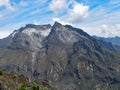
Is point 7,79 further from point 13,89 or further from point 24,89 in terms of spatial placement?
Result: point 24,89

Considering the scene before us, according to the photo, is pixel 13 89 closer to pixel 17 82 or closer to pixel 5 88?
pixel 5 88

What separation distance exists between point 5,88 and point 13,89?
147 inches

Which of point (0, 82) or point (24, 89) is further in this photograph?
point (0, 82)

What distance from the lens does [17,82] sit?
140 m

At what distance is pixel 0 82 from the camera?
405 ft

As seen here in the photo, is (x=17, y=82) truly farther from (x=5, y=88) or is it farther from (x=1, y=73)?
(x=5, y=88)

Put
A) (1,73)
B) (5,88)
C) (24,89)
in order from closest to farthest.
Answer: (24,89), (5,88), (1,73)

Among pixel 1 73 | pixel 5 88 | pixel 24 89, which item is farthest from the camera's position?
pixel 1 73

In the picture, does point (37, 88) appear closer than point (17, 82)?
Yes

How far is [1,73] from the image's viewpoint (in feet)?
442

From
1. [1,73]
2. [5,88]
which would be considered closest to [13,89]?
[5,88]

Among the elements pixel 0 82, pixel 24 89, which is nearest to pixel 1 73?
pixel 0 82

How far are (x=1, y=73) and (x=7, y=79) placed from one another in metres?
3.32

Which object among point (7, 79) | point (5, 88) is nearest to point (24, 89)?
point (5, 88)
